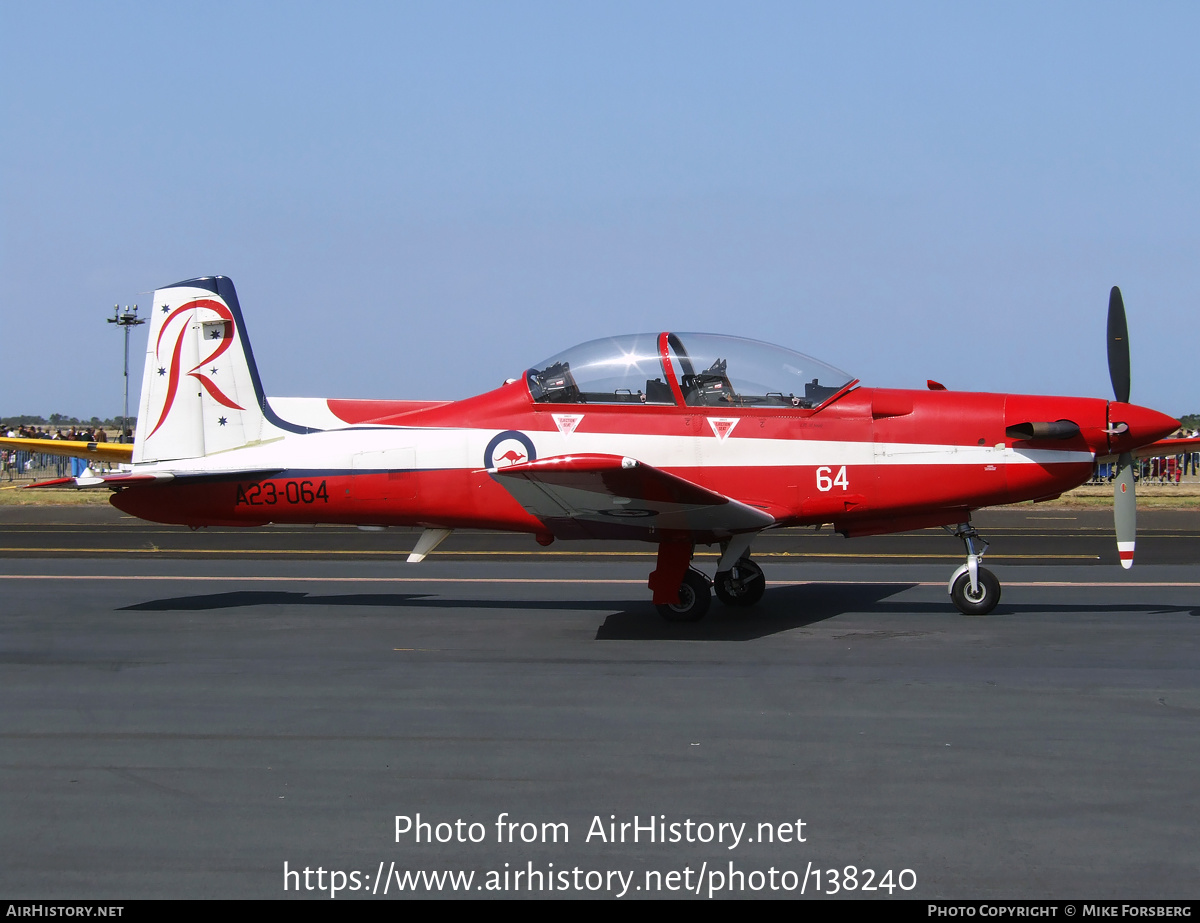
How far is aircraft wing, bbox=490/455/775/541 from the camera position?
7.61 metres

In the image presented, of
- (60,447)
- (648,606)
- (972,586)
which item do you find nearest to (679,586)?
(648,606)

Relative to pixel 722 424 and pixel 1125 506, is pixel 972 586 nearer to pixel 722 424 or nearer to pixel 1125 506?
pixel 1125 506

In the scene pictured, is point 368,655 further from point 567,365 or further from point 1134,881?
point 1134,881

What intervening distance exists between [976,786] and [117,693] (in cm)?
496

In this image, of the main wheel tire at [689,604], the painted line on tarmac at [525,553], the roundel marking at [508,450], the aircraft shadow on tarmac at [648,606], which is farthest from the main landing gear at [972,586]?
the painted line on tarmac at [525,553]

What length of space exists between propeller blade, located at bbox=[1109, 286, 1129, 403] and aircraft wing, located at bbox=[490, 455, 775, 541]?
320 centimetres

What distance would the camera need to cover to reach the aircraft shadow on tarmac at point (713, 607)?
8.39 metres

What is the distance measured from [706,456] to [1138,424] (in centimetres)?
350

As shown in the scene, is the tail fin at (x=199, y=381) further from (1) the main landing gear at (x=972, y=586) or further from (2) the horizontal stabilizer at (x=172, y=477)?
(1) the main landing gear at (x=972, y=586)

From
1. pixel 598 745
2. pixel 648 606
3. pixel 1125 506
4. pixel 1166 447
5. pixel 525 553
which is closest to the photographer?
pixel 598 745

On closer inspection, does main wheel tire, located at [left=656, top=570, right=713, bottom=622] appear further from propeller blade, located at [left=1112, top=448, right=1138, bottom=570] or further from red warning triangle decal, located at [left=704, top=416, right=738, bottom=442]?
propeller blade, located at [left=1112, top=448, right=1138, bottom=570]

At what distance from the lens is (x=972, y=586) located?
8.78 m

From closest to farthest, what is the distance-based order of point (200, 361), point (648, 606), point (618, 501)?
point (618, 501), point (648, 606), point (200, 361)
